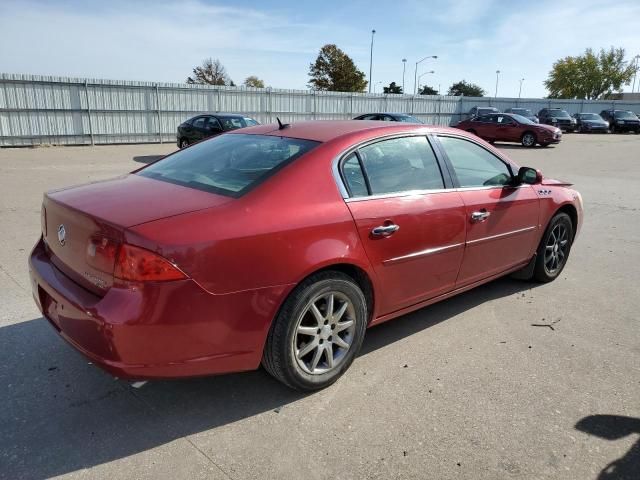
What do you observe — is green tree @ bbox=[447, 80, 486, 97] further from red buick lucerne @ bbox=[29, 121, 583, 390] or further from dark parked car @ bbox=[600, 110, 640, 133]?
red buick lucerne @ bbox=[29, 121, 583, 390]

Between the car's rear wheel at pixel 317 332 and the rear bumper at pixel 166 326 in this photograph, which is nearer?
the rear bumper at pixel 166 326

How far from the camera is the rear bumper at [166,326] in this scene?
7.90ft

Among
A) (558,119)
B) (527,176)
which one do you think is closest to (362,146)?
(527,176)

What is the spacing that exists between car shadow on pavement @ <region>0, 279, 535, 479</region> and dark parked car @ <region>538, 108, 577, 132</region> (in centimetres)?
3433

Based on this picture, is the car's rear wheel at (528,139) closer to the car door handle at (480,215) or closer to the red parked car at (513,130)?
the red parked car at (513,130)

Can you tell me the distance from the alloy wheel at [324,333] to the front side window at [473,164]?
1.49m

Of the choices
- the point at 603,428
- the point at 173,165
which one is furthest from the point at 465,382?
the point at 173,165

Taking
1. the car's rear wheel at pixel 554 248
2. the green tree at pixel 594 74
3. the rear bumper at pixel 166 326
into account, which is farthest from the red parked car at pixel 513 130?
the green tree at pixel 594 74

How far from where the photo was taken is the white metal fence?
20016 millimetres

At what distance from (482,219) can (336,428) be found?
→ 2.05 m

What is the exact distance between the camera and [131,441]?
2621 millimetres

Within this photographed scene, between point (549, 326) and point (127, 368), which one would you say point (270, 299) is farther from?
point (549, 326)

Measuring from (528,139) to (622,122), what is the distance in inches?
640

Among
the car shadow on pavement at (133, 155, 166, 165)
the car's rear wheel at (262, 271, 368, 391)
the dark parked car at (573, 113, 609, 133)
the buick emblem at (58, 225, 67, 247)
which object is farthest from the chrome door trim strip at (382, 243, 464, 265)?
the dark parked car at (573, 113, 609, 133)
